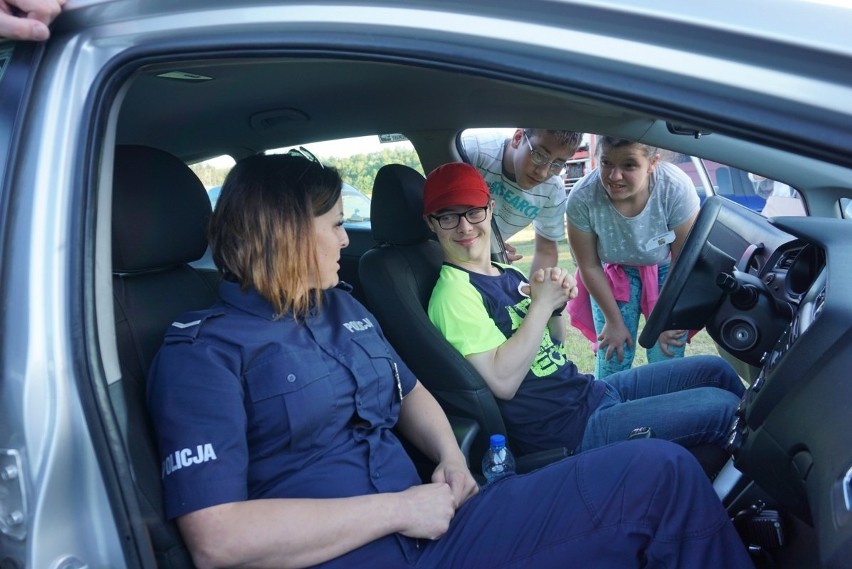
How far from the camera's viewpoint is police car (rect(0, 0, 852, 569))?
2.67ft

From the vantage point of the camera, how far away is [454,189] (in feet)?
7.80

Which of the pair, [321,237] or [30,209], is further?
[321,237]

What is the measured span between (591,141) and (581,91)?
2116 millimetres

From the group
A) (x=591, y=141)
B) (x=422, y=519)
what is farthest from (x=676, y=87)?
(x=591, y=141)

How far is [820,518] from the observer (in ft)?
3.51

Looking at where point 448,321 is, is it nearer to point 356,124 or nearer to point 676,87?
point 356,124

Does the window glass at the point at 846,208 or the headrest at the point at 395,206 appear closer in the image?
the window glass at the point at 846,208

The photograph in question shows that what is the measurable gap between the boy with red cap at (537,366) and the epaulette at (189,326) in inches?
35.8

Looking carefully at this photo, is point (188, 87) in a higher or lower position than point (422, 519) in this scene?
higher

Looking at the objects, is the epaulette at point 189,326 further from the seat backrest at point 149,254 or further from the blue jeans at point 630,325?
the blue jeans at point 630,325

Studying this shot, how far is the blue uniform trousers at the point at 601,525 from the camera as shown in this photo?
1.38 meters

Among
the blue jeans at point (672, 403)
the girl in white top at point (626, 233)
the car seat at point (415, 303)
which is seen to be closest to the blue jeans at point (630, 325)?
the girl in white top at point (626, 233)

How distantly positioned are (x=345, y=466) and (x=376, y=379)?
237mm

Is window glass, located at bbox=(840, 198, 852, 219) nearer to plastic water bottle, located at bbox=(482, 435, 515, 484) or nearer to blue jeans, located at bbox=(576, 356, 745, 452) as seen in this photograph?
blue jeans, located at bbox=(576, 356, 745, 452)
